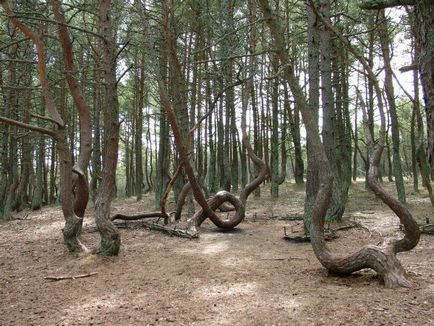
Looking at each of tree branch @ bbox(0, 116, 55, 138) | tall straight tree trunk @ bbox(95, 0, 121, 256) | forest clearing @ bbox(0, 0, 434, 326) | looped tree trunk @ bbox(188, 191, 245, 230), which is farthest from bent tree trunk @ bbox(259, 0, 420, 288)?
looped tree trunk @ bbox(188, 191, 245, 230)

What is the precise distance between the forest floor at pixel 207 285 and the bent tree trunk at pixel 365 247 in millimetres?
198

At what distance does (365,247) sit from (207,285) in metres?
2.11

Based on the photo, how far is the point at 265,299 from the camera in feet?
14.5

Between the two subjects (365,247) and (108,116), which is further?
(108,116)

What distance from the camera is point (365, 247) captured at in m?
4.93

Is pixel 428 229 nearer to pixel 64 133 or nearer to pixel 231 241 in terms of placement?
pixel 231 241

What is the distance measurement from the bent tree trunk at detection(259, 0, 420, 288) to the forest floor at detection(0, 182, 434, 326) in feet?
0.65

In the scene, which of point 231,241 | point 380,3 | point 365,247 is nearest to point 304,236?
point 231,241

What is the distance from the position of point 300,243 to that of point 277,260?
174cm

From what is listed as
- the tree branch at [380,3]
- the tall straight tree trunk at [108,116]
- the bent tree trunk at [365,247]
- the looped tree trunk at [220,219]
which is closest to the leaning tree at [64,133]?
the tall straight tree trunk at [108,116]

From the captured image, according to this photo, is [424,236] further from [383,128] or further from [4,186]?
[4,186]

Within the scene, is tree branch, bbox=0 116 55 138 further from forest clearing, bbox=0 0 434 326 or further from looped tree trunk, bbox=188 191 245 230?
looped tree trunk, bbox=188 191 245 230

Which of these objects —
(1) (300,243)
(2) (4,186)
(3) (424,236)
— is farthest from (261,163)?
(2) (4,186)

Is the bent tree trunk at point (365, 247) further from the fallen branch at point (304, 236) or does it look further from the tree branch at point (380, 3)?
the fallen branch at point (304, 236)
